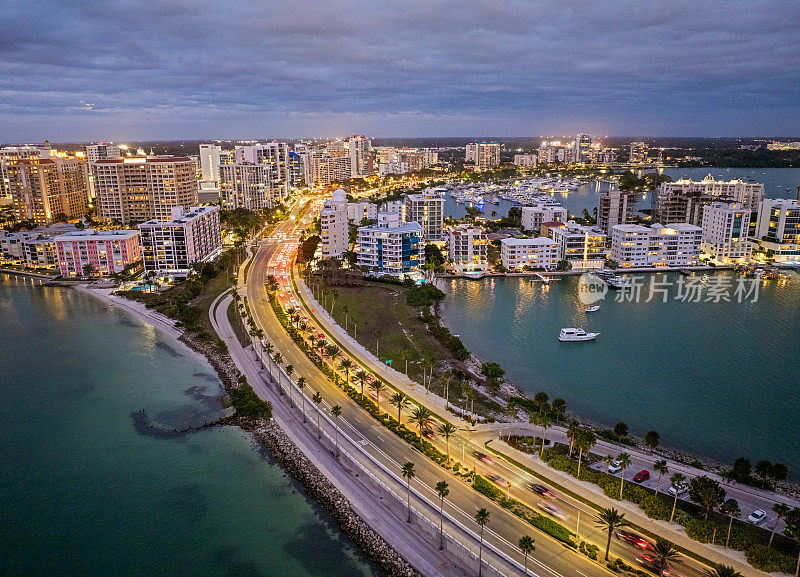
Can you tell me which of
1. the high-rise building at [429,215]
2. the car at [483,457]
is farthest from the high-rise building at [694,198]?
the car at [483,457]

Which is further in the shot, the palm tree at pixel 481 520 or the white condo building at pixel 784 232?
the white condo building at pixel 784 232

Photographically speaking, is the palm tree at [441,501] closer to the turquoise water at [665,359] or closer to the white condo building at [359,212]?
the turquoise water at [665,359]

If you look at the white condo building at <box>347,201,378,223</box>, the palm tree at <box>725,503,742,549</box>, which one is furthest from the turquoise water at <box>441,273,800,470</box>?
the white condo building at <box>347,201,378,223</box>

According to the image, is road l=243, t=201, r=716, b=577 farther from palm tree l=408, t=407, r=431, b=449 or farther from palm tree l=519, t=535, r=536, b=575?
palm tree l=408, t=407, r=431, b=449

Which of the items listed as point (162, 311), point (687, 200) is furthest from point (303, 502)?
point (687, 200)

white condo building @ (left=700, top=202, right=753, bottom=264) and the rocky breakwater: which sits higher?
white condo building @ (left=700, top=202, right=753, bottom=264)

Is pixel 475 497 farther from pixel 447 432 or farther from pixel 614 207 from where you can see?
pixel 614 207

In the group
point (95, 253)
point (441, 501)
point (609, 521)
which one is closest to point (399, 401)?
point (441, 501)
